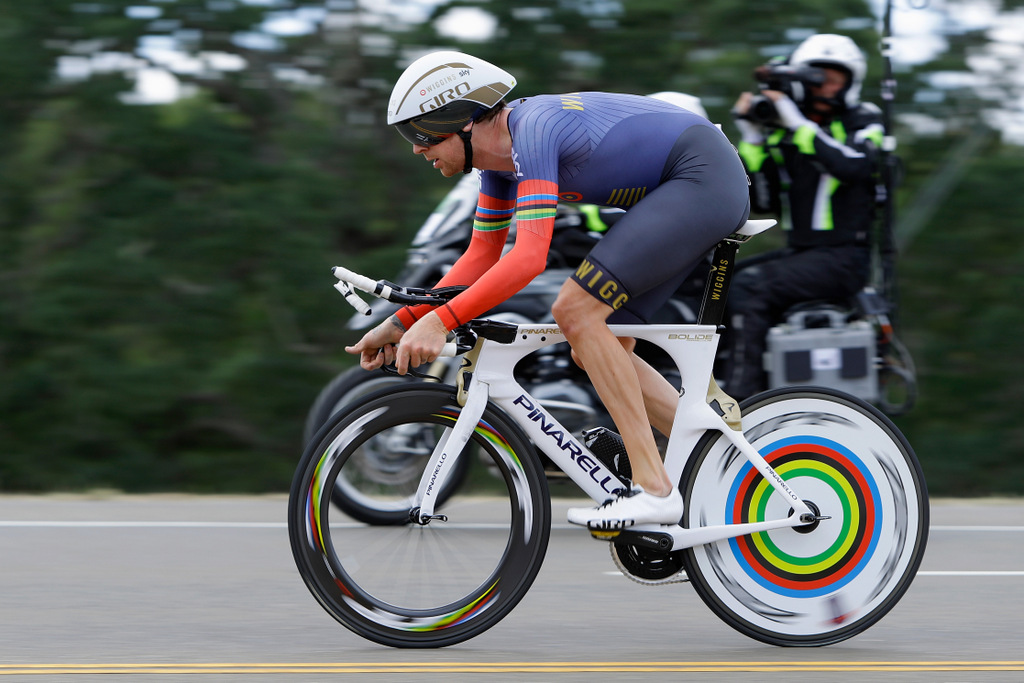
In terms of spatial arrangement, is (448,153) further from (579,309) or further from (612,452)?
(612,452)

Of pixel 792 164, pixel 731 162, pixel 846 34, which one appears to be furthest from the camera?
pixel 846 34

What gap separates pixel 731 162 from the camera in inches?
170

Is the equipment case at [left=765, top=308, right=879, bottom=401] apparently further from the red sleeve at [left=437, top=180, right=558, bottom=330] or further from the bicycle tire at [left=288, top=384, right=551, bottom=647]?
the red sleeve at [left=437, top=180, right=558, bottom=330]

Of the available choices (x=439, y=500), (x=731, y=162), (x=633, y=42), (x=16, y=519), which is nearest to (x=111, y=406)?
(x=16, y=519)

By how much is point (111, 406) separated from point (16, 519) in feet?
5.80

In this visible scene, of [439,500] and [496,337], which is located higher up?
[496,337]

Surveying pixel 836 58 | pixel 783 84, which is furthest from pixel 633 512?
pixel 836 58

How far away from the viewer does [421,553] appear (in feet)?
14.4

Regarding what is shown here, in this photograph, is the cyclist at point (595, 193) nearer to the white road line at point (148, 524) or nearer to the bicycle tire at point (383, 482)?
the bicycle tire at point (383, 482)

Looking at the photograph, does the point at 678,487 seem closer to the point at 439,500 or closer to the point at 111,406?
the point at 439,500

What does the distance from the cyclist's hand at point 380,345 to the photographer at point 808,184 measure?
122 inches

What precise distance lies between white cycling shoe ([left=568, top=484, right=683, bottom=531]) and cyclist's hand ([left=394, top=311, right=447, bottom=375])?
0.71 meters

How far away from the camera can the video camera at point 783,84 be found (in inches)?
280


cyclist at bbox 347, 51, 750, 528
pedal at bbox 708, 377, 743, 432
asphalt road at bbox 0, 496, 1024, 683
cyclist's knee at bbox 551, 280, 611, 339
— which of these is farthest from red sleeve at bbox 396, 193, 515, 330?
asphalt road at bbox 0, 496, 1024, 683
